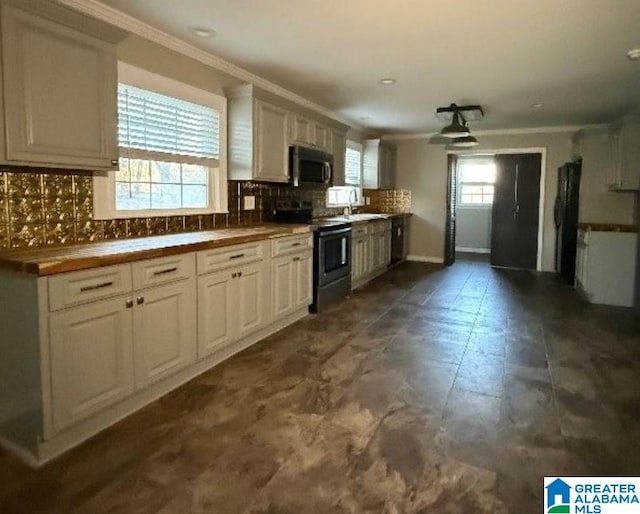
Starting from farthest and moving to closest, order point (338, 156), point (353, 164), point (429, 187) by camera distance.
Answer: point (429, 187), point (353, 164), point (338, 156)

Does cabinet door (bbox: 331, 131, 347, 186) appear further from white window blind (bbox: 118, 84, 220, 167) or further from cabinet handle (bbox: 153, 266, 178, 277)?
cabinet handle (bbox: 153, 266, 178, 277)

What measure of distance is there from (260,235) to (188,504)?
7.12 ft

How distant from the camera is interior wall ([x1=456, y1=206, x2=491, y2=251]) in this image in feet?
32.8

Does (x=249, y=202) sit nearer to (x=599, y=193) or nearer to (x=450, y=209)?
(x=599, y=193)

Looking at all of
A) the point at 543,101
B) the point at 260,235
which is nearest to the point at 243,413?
the point at 260,235

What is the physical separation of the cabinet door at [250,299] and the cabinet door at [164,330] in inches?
21.4

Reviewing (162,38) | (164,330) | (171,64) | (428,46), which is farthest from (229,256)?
(428,46)

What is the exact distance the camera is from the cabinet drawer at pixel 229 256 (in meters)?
3.04

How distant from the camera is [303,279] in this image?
4.48m

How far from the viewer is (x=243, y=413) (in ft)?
8.50

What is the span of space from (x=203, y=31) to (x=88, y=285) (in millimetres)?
2058

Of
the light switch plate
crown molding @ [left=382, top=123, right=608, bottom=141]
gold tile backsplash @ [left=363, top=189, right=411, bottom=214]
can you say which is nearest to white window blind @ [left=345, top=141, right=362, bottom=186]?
gold tile backsplash @ [left=363, top=189, right=411, bottom=214]

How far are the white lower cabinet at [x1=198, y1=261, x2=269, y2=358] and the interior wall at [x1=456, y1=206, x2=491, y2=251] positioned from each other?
7404 millimetres

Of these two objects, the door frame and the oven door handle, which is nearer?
the oven door handle
